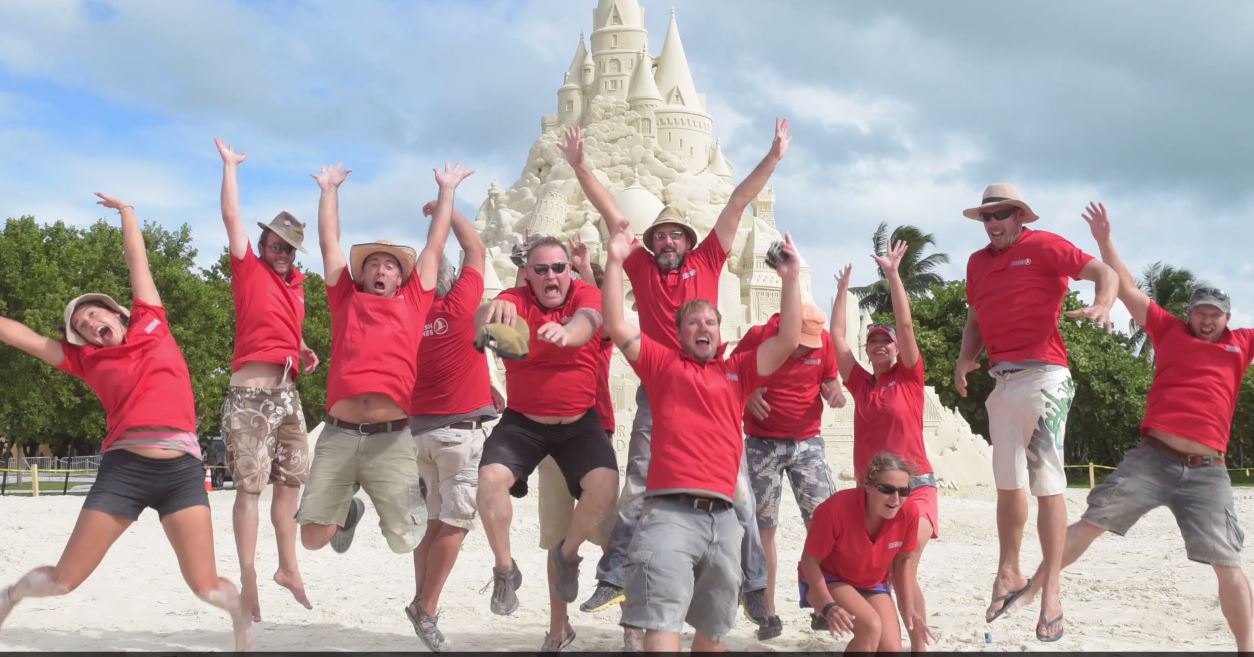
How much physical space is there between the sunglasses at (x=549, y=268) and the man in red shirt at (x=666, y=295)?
1.07ft

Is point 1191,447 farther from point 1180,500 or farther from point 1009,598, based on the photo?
point 1009,598

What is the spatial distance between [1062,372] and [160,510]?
16.4 ft

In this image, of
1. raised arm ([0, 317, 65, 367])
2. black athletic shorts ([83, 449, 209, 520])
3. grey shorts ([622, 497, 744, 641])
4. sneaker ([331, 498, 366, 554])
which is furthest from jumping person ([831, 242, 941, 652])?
raised arm ([0, 317, 65, 367])

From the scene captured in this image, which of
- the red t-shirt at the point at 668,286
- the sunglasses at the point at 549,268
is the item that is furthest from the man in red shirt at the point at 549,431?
the red t-shirt at the point at 668,286

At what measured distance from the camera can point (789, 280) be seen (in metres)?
5.39

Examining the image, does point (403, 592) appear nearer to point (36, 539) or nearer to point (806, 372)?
point (806, 372)

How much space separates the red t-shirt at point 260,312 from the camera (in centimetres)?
697

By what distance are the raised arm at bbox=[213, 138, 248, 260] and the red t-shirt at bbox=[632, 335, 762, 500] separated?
9.31 feet

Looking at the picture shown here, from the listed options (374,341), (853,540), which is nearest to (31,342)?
(374,341)

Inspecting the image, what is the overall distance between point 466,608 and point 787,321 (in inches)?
A: 154

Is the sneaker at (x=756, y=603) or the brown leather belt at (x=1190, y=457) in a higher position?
the brown leather belt at (x=1190, y=457)

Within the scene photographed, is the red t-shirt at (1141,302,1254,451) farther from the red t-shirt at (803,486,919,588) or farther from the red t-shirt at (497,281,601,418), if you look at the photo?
the red t-shirt at (497,281,601,418)

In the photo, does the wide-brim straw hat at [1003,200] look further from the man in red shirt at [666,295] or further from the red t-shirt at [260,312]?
the red t-shirt at [260,312]

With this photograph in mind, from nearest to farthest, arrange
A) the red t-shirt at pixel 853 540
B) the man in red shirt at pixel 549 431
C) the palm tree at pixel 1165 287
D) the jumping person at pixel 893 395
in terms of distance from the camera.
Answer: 1. the red t-shirt at pixel 853 540
2. the man in red shirt at pixel 549 431
3. the jumping person at pixel 893 395
4. the palm tree at pixel 1165 287
